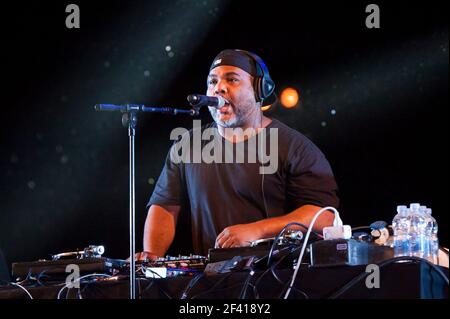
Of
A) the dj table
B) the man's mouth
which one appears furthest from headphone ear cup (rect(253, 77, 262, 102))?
the dj table

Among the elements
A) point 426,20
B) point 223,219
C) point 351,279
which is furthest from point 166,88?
point 351,279

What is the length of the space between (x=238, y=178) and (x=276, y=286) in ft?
5.01

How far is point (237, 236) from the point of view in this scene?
8.82ft

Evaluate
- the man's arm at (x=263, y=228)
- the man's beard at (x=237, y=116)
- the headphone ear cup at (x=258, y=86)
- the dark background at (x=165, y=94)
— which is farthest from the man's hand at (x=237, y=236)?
the dark background at (x=165, y=94)

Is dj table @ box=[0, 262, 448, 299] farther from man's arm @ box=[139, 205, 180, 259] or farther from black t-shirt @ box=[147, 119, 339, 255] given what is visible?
black t-shirt @ box=[147, 119, 339, 255]

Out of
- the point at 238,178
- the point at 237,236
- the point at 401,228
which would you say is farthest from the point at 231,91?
the point at 401,228

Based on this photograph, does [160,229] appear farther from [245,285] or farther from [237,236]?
[245,285]

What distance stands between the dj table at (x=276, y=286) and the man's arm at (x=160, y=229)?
1.21 meters

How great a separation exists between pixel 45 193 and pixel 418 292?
122 inches

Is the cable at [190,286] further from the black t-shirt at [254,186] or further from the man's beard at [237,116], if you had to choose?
the man's beard at [237,116]

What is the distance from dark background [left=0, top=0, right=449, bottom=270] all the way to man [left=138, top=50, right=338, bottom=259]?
0.61 metres

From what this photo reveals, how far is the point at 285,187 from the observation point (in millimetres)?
3381

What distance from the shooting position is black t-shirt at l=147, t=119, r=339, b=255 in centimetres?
331
